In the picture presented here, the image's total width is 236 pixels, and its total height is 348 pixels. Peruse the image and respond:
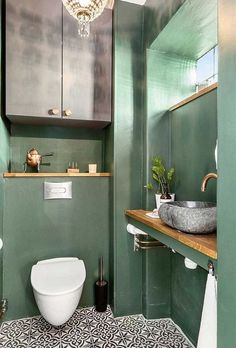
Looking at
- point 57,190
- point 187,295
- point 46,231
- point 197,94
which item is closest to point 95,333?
point 187,295

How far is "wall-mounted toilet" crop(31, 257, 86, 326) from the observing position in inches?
57.3

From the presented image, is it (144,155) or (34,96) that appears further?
(144,155)

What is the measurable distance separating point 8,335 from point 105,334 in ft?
2.29

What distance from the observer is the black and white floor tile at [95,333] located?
A: 159cm

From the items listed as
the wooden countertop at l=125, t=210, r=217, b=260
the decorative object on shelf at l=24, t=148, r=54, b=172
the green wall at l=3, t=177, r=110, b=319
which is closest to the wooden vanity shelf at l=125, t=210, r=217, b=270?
the wooden countertop at l=125, t=210, r=217, b=260

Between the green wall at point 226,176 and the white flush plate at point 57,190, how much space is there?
4.51 ft

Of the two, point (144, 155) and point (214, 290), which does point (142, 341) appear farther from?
point (144, 155)

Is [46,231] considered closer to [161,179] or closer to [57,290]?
[57,290]

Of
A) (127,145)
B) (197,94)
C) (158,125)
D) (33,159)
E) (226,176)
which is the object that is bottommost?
(226,176)

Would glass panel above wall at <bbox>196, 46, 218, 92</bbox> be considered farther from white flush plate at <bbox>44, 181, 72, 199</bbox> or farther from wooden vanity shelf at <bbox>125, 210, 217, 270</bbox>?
white flush plate at <bbox>44, 181, 72, 199</bbox>

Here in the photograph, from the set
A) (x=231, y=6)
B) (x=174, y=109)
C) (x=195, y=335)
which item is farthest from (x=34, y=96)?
(x=195, y=335)

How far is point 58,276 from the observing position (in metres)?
1.66

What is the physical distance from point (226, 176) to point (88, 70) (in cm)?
152

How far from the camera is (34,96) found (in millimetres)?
1794
